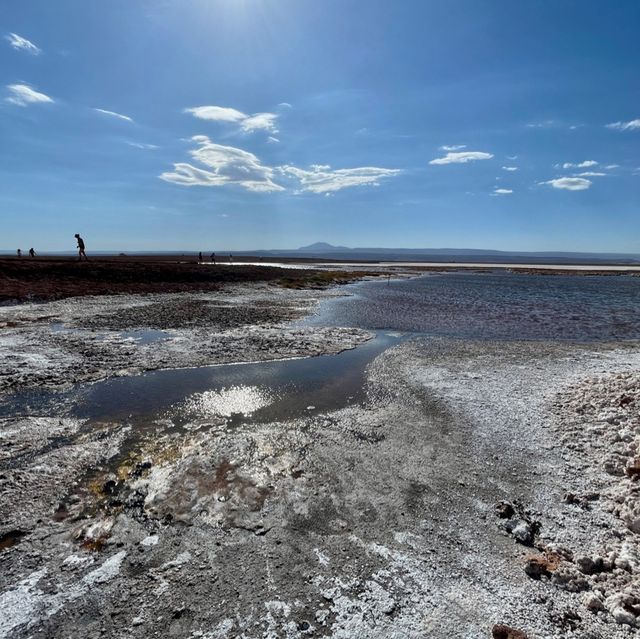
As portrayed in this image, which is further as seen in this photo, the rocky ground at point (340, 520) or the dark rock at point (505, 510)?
the dark rock at point (505, 510)

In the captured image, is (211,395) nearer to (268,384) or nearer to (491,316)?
(268,384)

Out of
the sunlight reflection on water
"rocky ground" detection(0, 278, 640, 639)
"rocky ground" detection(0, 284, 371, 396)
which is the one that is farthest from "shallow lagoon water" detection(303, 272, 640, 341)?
the sunlight reflection on water

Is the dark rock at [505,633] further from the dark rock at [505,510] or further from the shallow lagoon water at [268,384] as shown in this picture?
the shallow lagoon water at [268,384]

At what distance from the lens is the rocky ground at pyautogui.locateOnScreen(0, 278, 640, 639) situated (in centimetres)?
448

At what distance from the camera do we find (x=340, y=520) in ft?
20.2

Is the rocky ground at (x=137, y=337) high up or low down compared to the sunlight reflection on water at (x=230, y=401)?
Result: up

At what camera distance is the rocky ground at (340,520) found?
4480mm

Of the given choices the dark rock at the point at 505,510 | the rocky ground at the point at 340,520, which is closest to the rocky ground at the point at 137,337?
the rocky ground at the point at 340,520

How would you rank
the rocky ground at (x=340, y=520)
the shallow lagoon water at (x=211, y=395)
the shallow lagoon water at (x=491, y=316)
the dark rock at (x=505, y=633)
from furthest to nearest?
the shallow lagoon water at (x=491, y=316) < the shallow lagoon water at (x=211, y=395) < the rocky ground at (x=340, y=520) < the dark rock at (x=505, y=633)

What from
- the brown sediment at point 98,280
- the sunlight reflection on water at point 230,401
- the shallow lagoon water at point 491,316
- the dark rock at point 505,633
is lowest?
the dark rock at point 505,633

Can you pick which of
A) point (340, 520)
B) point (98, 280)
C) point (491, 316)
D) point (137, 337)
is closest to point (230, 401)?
point (340, 520)

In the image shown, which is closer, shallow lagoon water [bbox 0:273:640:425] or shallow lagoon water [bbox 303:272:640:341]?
shallow lagoon water [bbox 0:273:640:425]

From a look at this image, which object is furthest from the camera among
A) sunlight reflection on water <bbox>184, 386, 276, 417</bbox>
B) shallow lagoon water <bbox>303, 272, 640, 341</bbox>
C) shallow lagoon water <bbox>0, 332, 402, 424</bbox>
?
shallow lagoon water <bbox>303, 272, 640, 341</bbox>

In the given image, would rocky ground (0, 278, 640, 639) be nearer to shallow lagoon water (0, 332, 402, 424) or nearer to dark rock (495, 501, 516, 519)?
dark rock (495, 501, 516, 519)
